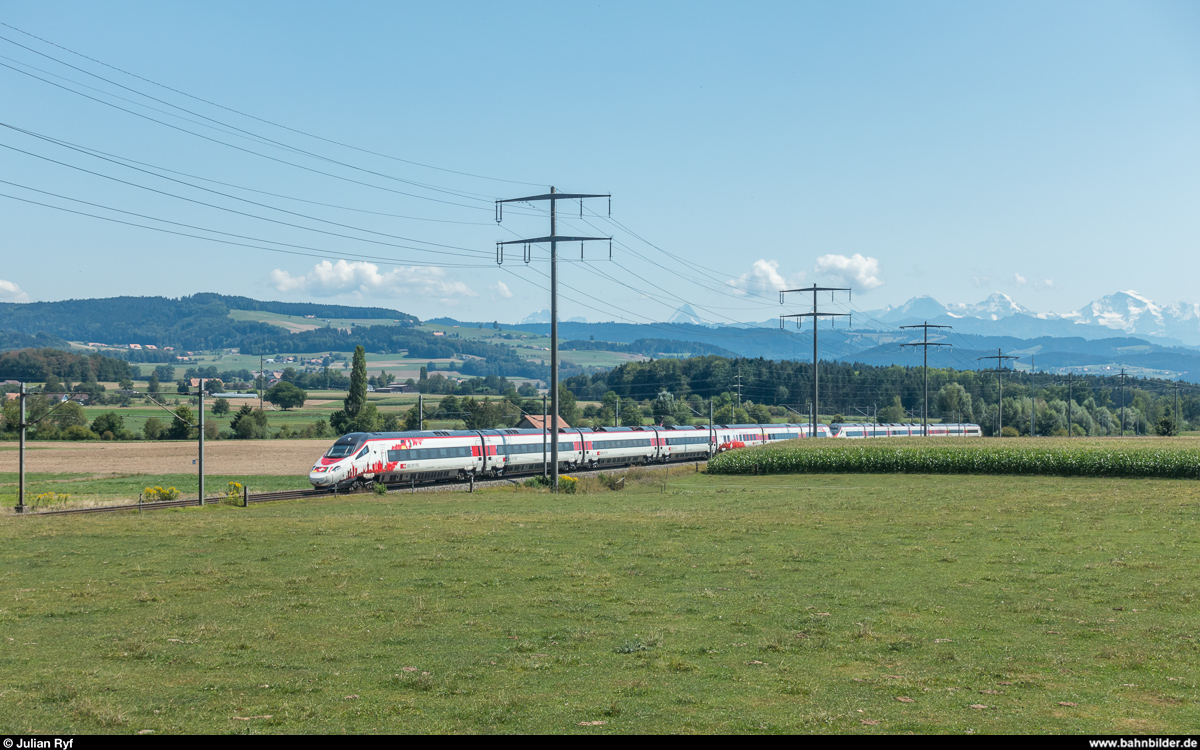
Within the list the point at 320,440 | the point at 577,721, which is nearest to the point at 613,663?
the point at 577,721

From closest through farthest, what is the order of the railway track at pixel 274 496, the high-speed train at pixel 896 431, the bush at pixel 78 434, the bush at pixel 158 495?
the railway track at pixel 274 496 → the bush at pixel 158 495 → the high-speed train at pixel 896 431 → the bush at pixel 78 434

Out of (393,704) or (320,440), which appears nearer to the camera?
(393,704)

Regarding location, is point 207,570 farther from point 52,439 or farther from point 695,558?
point 52,439

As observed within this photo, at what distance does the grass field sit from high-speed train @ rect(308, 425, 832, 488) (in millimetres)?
24262

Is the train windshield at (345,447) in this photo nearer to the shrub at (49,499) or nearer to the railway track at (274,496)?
the railway track at (274,496)

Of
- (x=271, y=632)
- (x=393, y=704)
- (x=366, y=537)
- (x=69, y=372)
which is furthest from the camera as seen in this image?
(x=69, y=372)

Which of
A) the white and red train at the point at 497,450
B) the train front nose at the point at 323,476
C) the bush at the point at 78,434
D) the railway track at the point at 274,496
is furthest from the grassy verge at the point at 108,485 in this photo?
the bush at the point at 78,434

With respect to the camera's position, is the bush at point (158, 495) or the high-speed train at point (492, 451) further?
the high-speed train at point (492, 451)

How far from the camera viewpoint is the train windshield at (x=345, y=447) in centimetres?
6012

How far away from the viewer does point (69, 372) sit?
180 meters

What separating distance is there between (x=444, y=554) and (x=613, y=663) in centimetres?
1337

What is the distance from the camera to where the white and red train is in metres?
60.8

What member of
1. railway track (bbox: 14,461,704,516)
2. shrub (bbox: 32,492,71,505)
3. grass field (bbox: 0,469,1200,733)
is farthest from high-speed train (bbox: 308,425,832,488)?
grass field (bbox: 0,469,1200,733)

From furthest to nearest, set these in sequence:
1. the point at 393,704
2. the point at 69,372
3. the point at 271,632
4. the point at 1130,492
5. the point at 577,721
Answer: the point at 69,372 → the point at 1130,492 → the point at 271,632 → the point at 393,704 → the point at 577,721
